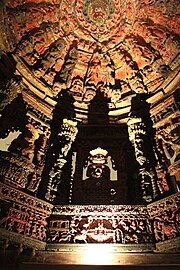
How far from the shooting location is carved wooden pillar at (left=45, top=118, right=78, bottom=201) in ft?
Result: 18.3

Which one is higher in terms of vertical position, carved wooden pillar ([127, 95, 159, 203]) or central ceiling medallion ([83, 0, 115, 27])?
central ceiling medallion ([83, 0, 115, 27])

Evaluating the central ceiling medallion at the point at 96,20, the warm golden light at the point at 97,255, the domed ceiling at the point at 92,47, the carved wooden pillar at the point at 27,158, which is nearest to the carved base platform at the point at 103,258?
the warm golden light at the point at 97,255

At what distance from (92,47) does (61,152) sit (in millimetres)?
3348

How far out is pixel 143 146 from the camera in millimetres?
6031

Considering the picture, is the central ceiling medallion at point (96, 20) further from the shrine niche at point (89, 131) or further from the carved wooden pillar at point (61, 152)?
the carved wooden pillar at point (61, 152)

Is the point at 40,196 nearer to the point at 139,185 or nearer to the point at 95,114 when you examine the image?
the point at 139,185

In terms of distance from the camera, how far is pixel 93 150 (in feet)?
21.2

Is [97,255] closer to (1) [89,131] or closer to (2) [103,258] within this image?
(2) [103,258]

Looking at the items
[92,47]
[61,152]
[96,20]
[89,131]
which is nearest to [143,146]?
[89,131]

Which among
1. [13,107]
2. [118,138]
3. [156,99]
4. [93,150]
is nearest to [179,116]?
[156,99]

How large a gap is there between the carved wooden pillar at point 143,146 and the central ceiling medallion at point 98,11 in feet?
8.37

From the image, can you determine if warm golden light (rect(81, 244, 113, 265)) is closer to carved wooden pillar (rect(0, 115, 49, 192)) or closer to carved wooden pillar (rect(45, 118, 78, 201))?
carved wooden pillar (rect(45, 118, 78, 201))

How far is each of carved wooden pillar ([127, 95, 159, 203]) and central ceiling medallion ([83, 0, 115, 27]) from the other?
255 centimetres

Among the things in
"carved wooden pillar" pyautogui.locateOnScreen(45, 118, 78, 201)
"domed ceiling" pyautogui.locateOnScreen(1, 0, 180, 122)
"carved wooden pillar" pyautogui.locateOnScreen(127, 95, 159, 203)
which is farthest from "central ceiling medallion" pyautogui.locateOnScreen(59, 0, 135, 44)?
"carved wooden pillar" pyautogui.locateOnScreen(45, 118, 78, 201)
